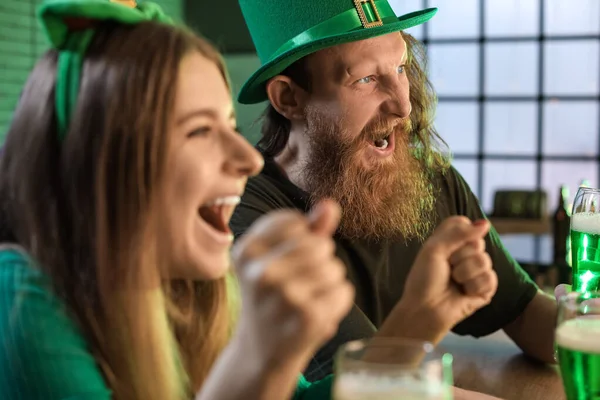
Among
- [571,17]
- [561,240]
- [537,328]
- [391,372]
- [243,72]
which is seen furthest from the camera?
[243,72]

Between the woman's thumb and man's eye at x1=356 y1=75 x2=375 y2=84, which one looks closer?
the woman's thumb

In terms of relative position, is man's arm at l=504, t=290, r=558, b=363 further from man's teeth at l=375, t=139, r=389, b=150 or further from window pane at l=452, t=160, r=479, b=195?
window pane at l=452, t=160, r=479, b=195

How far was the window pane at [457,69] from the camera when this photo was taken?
22.9 feet

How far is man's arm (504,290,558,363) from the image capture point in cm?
148

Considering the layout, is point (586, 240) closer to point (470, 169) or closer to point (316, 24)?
point (316, 24)

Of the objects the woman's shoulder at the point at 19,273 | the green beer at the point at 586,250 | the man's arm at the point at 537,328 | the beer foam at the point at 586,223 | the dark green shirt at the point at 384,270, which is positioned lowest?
the man's arm at the point at 537,328

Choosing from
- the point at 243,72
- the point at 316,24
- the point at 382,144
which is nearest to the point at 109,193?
the point at 316,24

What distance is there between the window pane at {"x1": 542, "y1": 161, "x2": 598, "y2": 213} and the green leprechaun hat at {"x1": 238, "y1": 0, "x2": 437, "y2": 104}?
5.40 metres

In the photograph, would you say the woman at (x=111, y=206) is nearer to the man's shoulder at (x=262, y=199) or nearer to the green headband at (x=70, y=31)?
the green headband at (x=70, y=31)

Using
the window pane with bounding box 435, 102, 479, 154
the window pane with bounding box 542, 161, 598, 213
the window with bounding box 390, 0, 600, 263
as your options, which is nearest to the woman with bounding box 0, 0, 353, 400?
the window with bounding box 390, 0, 600, 263

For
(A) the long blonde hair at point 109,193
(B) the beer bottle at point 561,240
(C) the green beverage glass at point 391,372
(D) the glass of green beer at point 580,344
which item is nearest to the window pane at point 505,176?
(B) the beer bottle at point 561,240

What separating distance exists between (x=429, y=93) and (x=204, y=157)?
1240mm

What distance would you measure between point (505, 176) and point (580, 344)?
6411 millimetres

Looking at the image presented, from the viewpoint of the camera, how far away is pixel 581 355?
80cm
